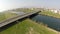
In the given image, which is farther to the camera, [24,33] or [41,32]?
[41,32]

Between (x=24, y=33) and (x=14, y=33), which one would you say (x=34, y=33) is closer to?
(x=24, y=33)

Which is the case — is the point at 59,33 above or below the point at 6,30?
below

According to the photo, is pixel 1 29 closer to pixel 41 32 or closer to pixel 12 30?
pixel 12 30

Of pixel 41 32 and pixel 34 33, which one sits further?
pixel 41 32

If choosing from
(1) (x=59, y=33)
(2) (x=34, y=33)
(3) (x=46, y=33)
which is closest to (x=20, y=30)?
(2) (x=34, y=33)

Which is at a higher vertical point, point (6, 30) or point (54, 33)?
point (6, 30)

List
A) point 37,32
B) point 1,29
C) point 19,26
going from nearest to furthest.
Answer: point 1,29 → point 37,32 → point 19,26


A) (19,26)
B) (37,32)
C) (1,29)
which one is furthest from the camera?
(19,26)

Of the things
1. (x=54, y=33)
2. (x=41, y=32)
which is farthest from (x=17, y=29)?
(x=54, y=33)

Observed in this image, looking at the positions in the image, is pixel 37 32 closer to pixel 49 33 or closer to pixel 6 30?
pixel 49 33
